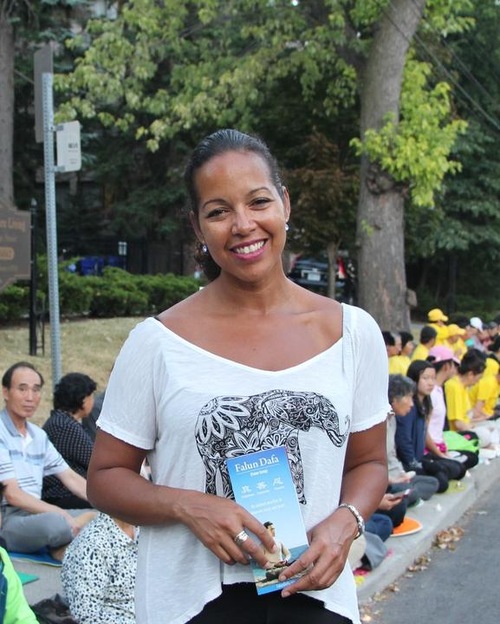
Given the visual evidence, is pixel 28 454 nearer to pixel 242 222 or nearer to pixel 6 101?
pixel 242 222

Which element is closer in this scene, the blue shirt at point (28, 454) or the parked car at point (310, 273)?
the blue shirt at point (28, 454)

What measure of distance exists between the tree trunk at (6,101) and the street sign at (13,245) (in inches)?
431

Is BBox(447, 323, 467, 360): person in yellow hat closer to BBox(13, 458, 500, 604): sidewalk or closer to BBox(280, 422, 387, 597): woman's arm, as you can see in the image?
BBox(13, 458, 500, 604): sidewalk

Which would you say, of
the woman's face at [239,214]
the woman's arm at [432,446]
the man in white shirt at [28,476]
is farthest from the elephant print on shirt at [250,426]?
the woman's arm at [432,446]

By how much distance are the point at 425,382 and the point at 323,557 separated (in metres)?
6.92

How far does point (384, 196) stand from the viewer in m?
14.5

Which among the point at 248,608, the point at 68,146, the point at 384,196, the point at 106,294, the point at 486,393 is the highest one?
the point at 384,196

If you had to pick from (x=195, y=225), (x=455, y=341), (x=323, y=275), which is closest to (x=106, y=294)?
(x=455, y=341)

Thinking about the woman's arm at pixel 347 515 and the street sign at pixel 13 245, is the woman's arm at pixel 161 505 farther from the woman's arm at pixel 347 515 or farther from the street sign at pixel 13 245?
the street sign at pixel 13 245

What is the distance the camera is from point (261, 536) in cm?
188

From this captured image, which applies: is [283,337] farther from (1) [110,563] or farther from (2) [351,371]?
(1) [110,563]

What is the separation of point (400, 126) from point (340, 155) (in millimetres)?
5754

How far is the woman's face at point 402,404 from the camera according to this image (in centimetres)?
777

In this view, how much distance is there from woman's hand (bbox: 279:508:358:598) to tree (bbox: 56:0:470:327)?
1182 centimetres
